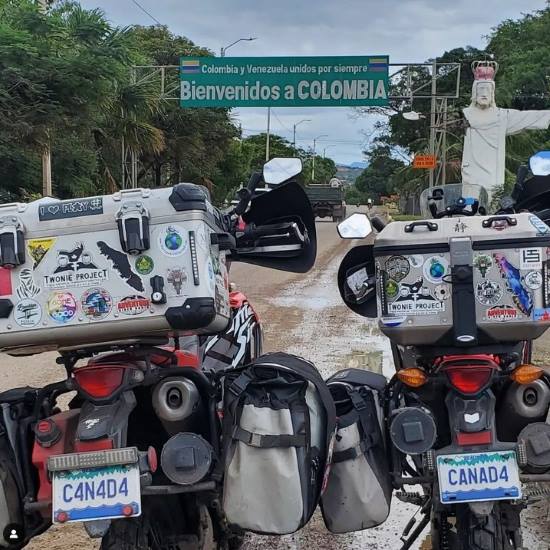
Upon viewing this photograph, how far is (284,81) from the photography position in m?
25.5

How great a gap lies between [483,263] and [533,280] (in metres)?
0.16

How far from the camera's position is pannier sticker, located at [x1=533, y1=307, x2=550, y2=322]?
2.55 metres

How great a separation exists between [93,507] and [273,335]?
6375 millimetres

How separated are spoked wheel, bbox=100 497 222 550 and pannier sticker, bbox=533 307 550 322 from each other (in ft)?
4.21

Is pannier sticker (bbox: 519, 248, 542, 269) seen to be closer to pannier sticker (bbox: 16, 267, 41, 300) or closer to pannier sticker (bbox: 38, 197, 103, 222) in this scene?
pannier sticker (bbox: 38, 197, 103, 222)

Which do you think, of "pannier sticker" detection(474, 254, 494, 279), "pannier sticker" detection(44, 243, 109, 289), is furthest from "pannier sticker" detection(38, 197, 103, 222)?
"pannier sticker" detection(474, 254, 494, 279)

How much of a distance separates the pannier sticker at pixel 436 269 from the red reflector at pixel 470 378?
304mm

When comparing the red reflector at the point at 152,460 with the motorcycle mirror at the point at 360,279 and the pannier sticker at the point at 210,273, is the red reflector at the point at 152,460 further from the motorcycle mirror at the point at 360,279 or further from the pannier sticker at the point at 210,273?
the motorcycle mirror at the point at 360,279

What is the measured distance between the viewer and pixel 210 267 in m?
2.54

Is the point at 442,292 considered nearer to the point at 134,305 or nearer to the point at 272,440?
the point at 272,440

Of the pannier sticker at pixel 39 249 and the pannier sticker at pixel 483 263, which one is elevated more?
the pannier sticker at pixel 39 249

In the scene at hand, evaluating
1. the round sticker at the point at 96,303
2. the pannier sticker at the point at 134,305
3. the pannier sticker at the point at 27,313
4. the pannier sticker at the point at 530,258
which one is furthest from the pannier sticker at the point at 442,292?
the pannier sticker at the point at 27,313

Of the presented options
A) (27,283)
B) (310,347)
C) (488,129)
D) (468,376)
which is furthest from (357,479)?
(488,129)

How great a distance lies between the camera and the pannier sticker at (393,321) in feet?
8.65
